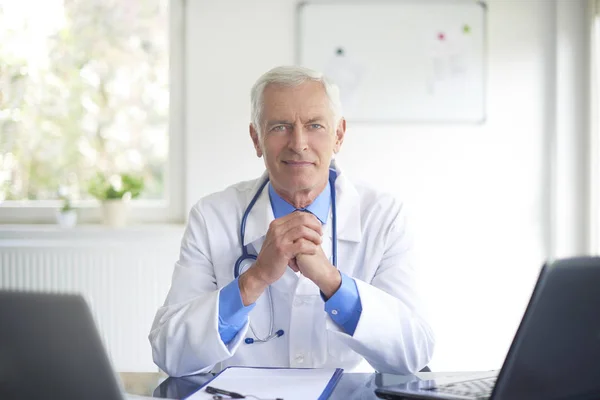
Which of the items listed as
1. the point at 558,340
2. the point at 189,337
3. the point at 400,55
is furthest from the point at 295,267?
the point at 400,55

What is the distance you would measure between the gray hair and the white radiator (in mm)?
1588

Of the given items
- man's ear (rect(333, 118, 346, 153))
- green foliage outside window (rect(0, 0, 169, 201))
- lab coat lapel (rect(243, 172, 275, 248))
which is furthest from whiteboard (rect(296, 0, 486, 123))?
lab coat lapel (rect(243, 172, 275, 248))

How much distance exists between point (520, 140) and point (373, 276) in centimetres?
190

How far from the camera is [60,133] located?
345cm

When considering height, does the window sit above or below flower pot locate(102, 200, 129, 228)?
above

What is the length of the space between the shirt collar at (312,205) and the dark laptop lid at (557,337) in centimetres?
90

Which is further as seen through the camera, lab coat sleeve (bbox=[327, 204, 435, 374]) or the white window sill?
the white window sill

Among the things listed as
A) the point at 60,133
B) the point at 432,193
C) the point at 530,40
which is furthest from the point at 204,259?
the point at 530,40

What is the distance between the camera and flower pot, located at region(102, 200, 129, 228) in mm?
3238

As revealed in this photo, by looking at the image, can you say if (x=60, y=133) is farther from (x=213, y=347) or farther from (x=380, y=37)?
(x=213, y=347)

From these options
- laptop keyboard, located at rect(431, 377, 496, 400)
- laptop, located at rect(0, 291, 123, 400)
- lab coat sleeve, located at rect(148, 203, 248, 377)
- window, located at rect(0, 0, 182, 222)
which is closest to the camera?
laptop, located at rect(0, 291, 123, 400)

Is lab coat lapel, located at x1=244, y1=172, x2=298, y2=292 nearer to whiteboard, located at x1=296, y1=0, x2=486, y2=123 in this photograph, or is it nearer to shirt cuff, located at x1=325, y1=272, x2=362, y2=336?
shirt cuff, located at x1=325, y1=272, x2=362, y2=336

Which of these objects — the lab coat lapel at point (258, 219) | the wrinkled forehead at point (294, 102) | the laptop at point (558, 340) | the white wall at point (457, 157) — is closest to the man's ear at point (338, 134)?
the wrinkled forehead at point (294, 102)

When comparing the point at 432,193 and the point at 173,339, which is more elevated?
the point at 432,193
